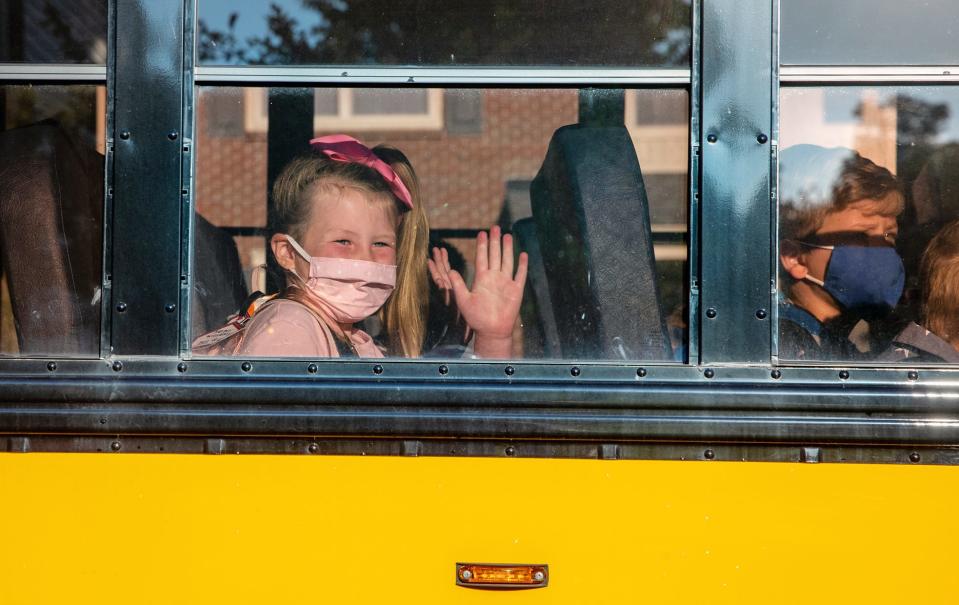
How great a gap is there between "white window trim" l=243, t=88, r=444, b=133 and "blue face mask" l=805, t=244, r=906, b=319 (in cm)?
74

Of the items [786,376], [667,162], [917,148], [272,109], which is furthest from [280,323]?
[917,148]

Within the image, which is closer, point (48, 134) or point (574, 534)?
point (574, 534)

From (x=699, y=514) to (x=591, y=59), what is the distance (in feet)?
2.77

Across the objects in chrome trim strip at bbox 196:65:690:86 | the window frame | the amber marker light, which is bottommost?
the amber marker light

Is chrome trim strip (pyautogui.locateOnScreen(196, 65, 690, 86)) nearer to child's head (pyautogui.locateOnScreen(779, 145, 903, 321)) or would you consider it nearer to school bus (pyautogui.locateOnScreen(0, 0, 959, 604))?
school bus (pyautogui.locateOnScreen(0, 0, 959, 604))

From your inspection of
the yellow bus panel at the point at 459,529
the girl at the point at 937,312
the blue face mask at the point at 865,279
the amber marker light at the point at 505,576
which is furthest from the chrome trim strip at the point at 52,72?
the girl at the point at 937,312

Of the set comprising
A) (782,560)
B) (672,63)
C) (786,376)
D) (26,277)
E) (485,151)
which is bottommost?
(782,560)

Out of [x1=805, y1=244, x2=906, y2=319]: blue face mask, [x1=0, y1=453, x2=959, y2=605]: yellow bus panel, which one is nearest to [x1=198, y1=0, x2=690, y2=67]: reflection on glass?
[x1=805, y1=244, x2=906, y2=319]: blue face mask

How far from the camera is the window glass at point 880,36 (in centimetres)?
166

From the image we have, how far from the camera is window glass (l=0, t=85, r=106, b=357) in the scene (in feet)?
5.68

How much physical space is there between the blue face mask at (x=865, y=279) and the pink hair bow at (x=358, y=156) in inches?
30.3

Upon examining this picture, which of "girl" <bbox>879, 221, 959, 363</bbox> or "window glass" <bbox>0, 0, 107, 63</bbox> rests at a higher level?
"window glass" <bbox>0, 0, 107, 63</bbox>

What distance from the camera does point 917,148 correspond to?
1677mm

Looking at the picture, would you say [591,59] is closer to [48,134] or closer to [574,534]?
[574,534]
